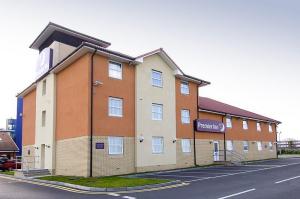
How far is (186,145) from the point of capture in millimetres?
28172

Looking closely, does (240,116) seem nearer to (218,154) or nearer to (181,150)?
(218,154)

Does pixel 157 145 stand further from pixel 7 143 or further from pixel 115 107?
pixel 7 143

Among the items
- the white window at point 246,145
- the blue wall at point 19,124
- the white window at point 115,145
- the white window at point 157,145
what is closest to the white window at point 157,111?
the white window at point 157,145

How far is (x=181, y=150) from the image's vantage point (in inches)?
1075

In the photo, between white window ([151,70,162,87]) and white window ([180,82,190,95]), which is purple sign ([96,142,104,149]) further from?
white window ([180,82,190,95])

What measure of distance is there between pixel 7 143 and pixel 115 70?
95.6ft

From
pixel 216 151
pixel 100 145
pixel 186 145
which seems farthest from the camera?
pixel 216 151

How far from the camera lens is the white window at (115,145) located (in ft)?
70.7

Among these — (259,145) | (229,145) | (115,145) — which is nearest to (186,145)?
(229,145)

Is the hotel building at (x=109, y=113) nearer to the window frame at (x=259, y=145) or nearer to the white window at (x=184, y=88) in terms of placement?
the white window at (x=184, y=88)

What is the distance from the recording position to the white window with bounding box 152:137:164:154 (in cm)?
2464

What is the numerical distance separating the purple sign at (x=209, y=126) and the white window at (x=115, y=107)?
9.11 metres

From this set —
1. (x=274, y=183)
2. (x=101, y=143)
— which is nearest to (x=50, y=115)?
(x=101, y=143)

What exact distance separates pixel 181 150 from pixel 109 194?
46.4 ft
